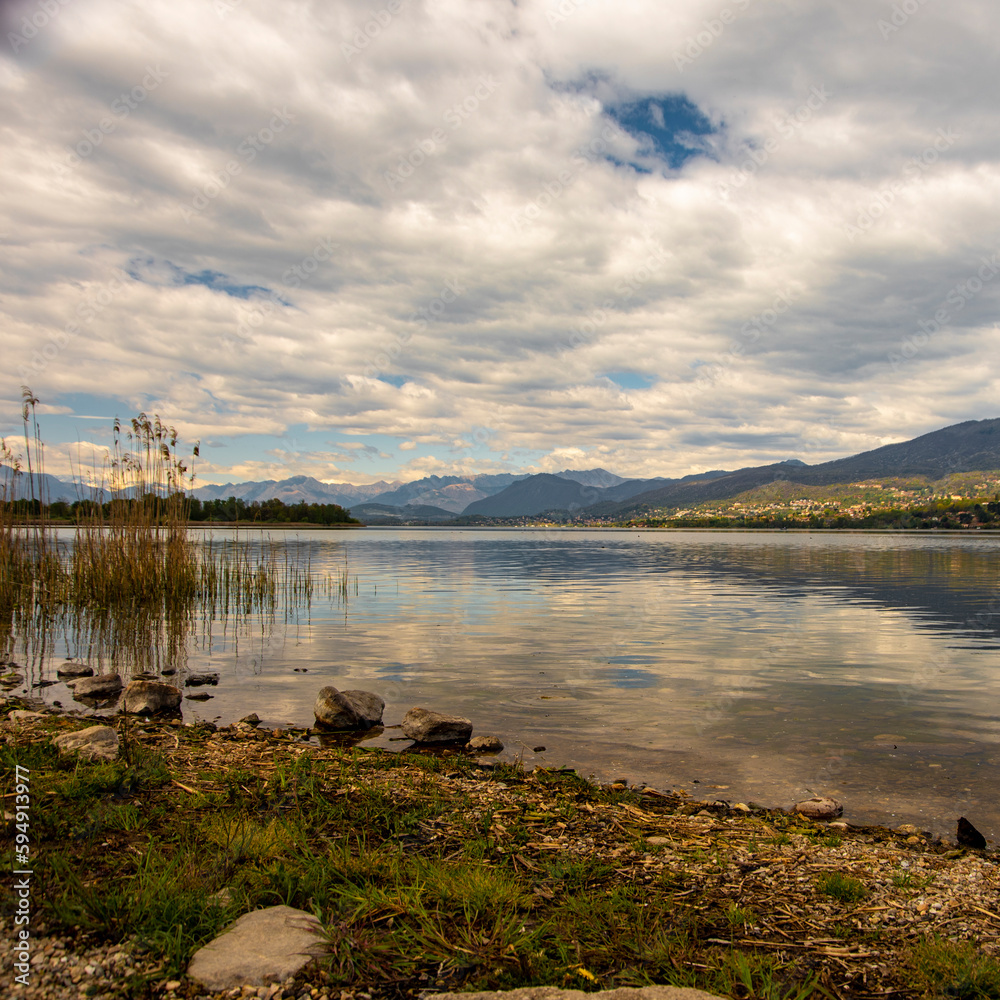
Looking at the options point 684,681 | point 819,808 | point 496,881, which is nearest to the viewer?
point 496,881

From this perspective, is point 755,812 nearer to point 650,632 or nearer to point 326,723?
point 326,723

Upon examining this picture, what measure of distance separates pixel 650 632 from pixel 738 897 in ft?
70.6

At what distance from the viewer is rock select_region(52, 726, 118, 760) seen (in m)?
9.98

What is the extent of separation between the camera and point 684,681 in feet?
62.4

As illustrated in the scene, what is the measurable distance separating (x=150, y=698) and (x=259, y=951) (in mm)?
12369

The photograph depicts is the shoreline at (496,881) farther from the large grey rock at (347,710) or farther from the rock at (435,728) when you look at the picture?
the large grey rock at (347,710)

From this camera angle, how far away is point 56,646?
24.2 metres

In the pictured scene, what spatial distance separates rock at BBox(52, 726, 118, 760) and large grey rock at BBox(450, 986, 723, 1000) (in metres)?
8.05

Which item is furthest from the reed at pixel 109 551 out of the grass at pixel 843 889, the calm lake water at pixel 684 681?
the grass at pixel 843 889

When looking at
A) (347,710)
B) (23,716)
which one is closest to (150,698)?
(23,716)

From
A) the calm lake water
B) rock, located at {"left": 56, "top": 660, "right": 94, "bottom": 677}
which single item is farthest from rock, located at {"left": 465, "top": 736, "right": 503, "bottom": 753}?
rock, located at {"left": 56, "top": 660, "right": 94, "bottom": 677}

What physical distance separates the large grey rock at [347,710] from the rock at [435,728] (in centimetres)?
138

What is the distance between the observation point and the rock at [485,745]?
13.0 metres

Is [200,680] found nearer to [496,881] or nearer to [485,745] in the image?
[485,745]
